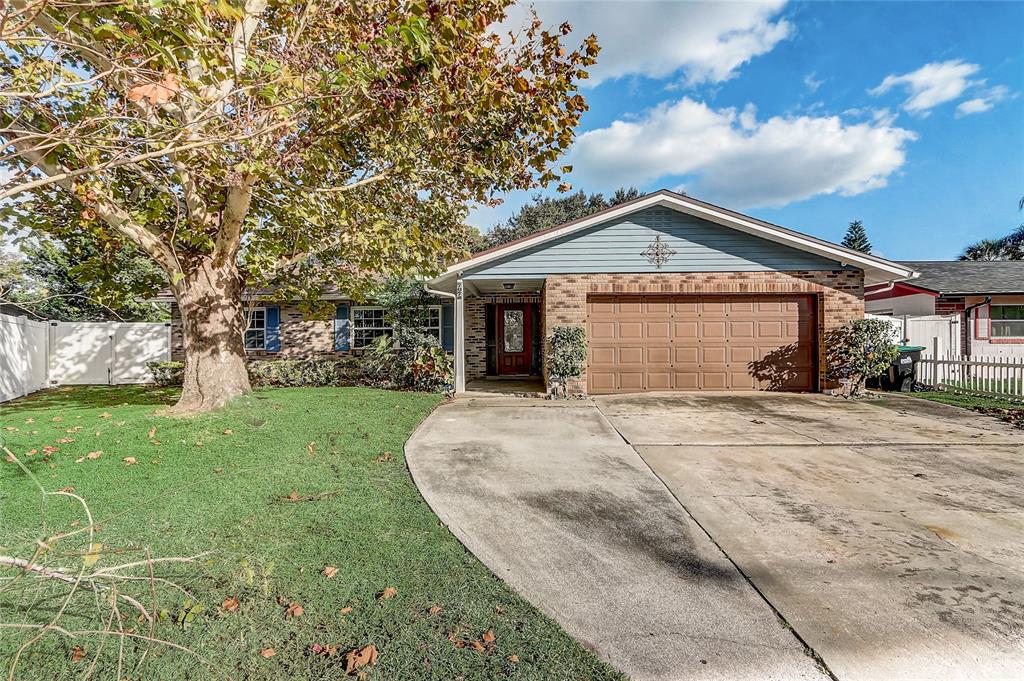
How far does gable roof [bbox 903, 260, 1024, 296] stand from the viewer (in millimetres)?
15922

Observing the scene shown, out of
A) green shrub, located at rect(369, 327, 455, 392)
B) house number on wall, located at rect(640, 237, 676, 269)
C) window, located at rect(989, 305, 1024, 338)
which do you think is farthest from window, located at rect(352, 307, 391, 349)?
window, located at rect(989, 305, 1024, 338)

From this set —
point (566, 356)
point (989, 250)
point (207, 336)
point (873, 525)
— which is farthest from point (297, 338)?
point (989, 250)

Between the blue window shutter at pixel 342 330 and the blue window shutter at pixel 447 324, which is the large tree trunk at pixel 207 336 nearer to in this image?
the blue window shutter at pixel 342 330

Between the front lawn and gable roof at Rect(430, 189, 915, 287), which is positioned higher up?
gable roof at Rect(430, 189, 915, 287)

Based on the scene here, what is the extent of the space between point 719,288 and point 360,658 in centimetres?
1082

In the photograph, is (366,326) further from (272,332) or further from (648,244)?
(648,244)

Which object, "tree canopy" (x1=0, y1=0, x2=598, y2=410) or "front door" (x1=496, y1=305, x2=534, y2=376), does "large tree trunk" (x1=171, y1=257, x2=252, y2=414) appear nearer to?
"tree canopy" (x1=0, y1=0, x2=598, y2=410)

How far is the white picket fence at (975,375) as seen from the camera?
932 cm

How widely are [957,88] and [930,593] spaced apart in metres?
14.4

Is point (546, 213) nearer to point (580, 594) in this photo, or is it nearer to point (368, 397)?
point (368, 397)

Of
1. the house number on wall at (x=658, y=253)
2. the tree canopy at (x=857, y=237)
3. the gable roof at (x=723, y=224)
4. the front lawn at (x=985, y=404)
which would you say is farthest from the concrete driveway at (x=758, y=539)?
the tree canopy at (x=857, y=237)

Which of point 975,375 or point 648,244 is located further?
point 648,244

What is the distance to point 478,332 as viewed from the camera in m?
15.0

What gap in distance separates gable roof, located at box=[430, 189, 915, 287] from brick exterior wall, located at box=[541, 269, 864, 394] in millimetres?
462
